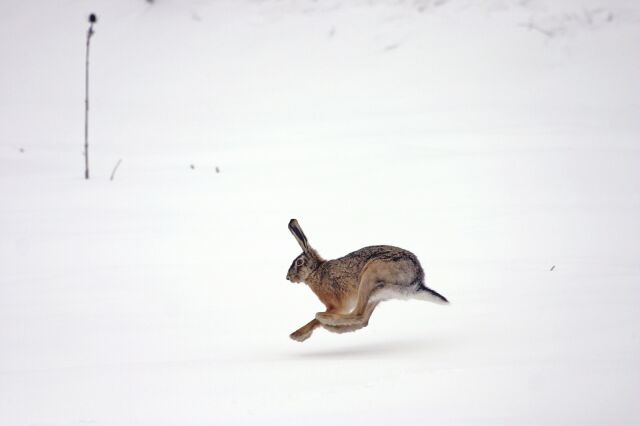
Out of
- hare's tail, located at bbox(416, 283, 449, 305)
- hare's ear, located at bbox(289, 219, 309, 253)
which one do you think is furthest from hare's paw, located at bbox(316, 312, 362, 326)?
hare's ear, located at bbox(289, 219, 309, 253)

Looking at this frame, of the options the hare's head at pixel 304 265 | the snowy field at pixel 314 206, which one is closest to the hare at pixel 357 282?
the hare's head at pixel 304 265

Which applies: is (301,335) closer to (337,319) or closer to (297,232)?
(337,319)

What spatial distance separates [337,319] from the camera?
5637mm

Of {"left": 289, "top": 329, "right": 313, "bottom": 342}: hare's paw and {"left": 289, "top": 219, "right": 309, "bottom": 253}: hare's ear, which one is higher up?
{"left": 289, "top": 219, "right": 309, "bottom": 253}: hare's ear

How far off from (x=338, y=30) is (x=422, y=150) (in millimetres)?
7011

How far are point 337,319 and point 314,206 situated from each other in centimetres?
459

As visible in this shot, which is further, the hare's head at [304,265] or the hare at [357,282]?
the hare's head at [304,265]

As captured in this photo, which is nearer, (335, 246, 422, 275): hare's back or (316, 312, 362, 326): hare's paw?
(335, 246, 422, 275): hare's back

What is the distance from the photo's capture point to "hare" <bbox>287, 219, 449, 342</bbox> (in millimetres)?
5496

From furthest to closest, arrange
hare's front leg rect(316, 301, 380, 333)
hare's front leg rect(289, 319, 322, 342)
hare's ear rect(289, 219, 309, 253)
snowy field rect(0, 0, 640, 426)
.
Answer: hare's ear rect(289, 219, 309, 253)
hare's front leg rect(289, 319, 322, 342)
hare's front leg rect(316, 301, 380, 333)
snowy field rect(0, 0, 640, 426)

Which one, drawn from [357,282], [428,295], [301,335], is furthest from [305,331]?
[428,295]

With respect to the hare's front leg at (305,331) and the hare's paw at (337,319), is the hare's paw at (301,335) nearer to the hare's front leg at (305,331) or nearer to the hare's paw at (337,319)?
the hare's front leg at (305,331)

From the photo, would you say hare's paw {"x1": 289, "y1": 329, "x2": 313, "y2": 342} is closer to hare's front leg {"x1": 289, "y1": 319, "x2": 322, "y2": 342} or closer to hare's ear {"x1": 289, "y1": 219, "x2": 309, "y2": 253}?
hare's front leg {"x1": 289, "y1": 319, "x2": 322, "y2": 342}

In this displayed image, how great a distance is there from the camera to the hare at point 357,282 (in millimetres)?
5496
